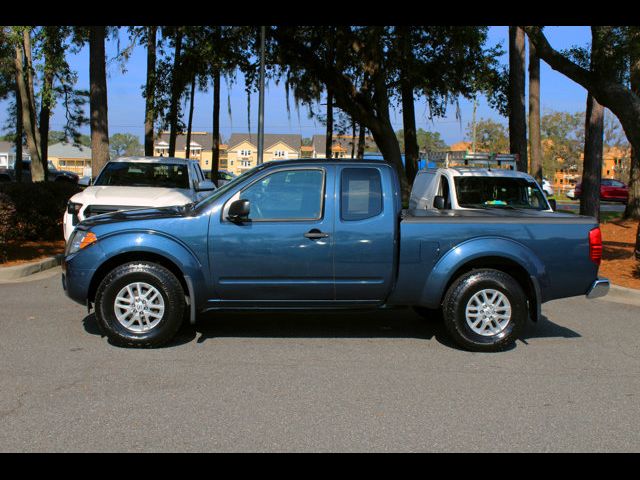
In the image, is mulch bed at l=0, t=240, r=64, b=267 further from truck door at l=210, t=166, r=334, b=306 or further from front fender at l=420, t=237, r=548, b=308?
front fender at l=420, t=237, r=548, b=308

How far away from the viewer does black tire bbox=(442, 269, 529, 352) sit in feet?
20.9

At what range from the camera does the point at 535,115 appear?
2283cm

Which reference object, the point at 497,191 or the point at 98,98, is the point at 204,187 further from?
the point at 98,98

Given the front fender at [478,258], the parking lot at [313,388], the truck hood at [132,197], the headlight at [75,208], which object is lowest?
the parking lot at [313,388]

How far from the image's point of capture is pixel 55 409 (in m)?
4.59

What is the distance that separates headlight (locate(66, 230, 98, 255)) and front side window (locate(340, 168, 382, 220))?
8.16 ft

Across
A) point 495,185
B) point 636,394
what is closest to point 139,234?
point 636,394

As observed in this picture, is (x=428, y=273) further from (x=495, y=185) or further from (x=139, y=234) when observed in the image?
(x=495, y=185)

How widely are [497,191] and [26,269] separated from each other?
25.5ft

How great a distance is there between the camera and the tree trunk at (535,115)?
74.6 ft

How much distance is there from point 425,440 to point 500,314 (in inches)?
102

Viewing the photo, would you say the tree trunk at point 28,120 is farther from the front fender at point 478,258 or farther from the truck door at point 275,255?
the front fender at point 478,258

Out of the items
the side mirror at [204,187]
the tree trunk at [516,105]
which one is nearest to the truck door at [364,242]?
the side mirror at [204,187]

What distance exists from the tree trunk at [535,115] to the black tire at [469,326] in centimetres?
1704
